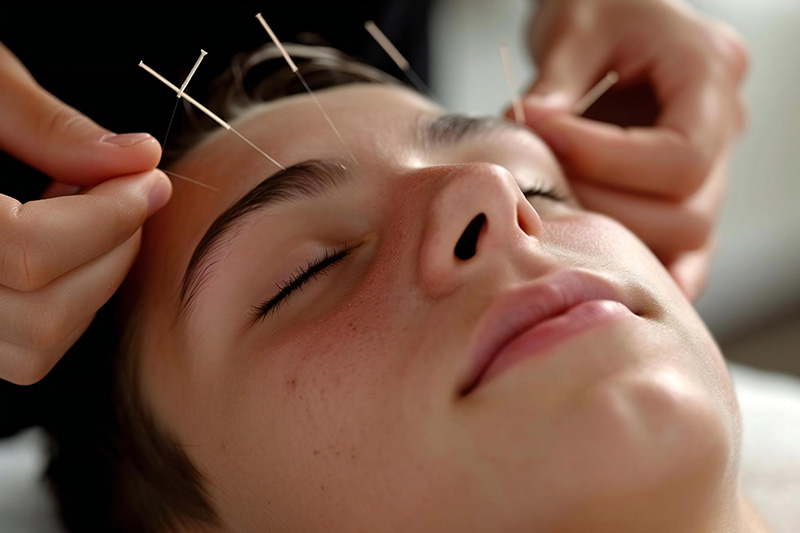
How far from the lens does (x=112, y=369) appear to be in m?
1.08

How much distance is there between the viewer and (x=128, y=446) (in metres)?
1.06

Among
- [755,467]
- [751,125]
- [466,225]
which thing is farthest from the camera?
[751,125]

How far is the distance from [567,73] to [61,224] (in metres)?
0.97

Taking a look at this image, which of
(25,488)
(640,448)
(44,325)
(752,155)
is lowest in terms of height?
(25,488)

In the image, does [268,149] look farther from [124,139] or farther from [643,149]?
[643,149]

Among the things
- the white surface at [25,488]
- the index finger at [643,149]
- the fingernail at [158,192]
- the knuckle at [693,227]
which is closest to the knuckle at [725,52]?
the index finger at [643,149]

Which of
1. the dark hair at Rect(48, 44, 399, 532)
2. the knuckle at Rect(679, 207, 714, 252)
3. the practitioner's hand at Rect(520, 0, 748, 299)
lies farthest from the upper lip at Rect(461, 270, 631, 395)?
the knuckle at Rect(679, 207, 714, 252)

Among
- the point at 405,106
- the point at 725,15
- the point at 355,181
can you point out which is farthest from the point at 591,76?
the point at 725,15

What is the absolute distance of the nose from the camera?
78cm

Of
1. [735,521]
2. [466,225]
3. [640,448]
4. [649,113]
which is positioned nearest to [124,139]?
[466,225]

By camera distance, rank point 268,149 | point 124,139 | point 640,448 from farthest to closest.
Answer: point 268,149 < point 124,139 < point 640,448

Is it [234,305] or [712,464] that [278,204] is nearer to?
[234,305]

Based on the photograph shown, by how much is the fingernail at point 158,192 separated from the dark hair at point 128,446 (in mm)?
179

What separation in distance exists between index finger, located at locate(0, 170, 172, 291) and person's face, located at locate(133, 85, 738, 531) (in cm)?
12
